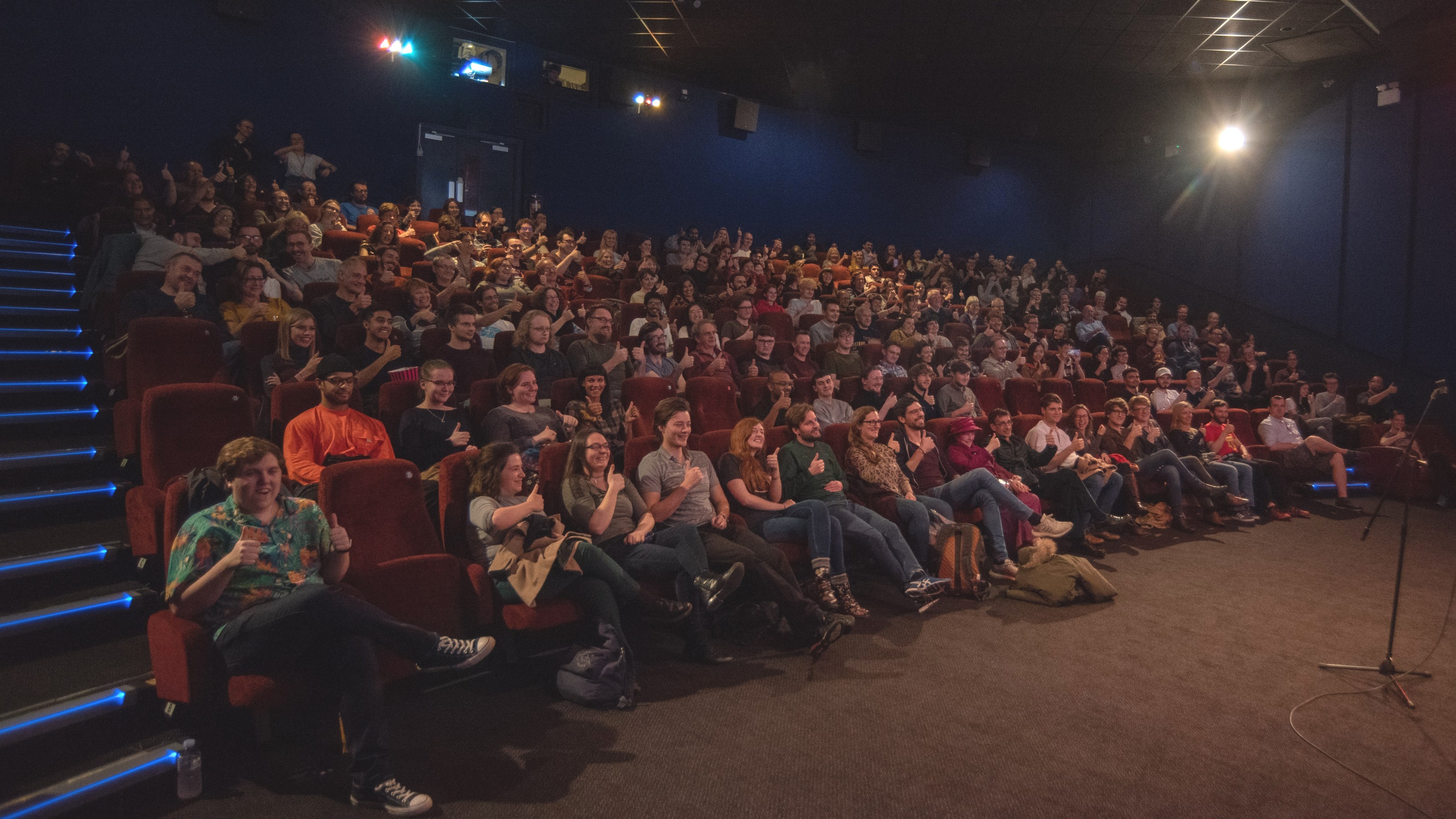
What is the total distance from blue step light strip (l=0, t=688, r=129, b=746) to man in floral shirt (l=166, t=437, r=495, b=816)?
0.86ft

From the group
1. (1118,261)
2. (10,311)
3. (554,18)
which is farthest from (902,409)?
(1118,261)

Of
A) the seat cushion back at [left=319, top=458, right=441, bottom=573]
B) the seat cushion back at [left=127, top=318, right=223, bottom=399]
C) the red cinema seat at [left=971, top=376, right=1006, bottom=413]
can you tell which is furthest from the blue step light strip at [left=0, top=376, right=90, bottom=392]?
the red cinema seat at [left=971, top=376, right=1006, bottom=413]

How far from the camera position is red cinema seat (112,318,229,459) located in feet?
9.34

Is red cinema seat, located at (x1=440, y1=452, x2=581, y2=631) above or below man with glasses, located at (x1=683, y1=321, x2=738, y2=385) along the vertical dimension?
below

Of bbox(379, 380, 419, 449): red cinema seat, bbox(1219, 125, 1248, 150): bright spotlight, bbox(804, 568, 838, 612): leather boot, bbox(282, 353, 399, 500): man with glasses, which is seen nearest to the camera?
bbox(282, 353, 399, 500): man with glasses

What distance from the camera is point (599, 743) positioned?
214 centimetres

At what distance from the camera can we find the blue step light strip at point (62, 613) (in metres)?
2.05

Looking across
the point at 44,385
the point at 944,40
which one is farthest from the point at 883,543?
the point at 944,40

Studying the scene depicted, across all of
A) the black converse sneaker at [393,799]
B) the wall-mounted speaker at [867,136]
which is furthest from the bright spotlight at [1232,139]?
the black converse sneaker at [393,799]

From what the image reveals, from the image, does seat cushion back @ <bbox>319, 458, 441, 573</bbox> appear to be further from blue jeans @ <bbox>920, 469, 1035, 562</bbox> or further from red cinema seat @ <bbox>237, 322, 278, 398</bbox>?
blue jeans @ <bbox>920, 469, 1035, 562</bbox>

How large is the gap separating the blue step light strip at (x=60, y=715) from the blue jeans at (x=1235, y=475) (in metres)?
5.51

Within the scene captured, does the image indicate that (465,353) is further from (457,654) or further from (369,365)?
(457,654)

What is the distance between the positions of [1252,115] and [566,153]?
772 centimetres

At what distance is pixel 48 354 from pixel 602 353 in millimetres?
2351
